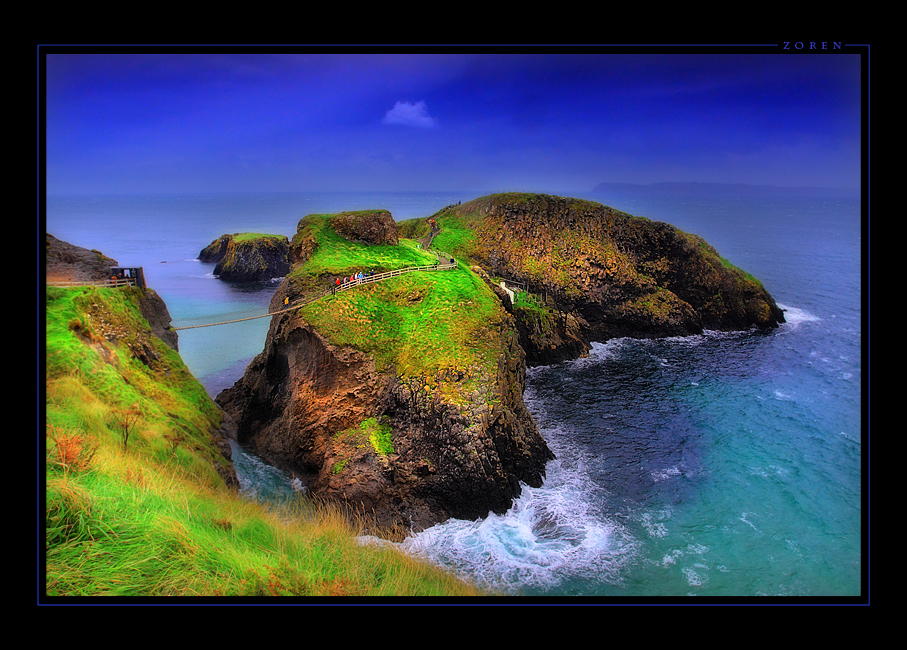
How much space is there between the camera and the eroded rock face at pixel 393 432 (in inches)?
923

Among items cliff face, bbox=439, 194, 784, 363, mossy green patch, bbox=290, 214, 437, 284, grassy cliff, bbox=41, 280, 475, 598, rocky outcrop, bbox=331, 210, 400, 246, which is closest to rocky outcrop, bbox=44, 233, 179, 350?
mossy green patch, bbox=290, 214, 437, 284

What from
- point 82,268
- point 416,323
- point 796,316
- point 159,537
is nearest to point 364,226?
point 416,323

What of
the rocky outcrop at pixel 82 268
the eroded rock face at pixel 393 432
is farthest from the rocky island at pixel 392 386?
the rocky outcrop at pixel 82 268

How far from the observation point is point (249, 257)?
75438mm

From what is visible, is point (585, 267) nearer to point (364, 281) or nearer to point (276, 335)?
point (364, 281)

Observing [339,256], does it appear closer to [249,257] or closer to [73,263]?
[73,263]

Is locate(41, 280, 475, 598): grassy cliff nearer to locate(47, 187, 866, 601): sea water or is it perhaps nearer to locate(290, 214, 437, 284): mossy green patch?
locate(47, 187, 866, 601): sea water

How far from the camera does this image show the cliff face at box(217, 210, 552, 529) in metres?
23.5

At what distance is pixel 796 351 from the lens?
46906 mm

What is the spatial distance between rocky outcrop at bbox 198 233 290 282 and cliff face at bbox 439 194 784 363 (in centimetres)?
3164

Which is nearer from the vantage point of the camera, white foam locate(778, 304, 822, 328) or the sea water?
the sea water

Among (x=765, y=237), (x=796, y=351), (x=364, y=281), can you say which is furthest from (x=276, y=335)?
(x=765, y=237)

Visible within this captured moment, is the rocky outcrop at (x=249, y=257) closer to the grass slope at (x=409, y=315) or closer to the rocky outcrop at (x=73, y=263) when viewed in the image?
the grass slope at (x=409, y=315)
